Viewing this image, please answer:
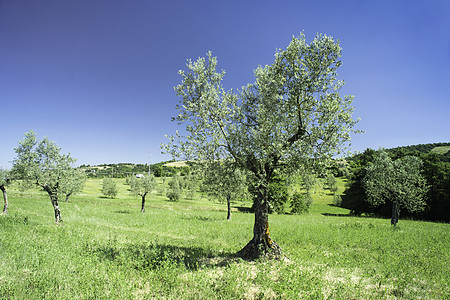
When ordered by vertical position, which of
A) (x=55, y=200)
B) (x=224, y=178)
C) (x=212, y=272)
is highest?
(x=224, y=178)

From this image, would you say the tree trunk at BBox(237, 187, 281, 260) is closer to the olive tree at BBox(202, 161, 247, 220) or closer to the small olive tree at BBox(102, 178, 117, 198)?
the olive tree at BBox(202, 161, 247, 220)

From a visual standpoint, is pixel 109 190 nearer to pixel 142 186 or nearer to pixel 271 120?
pixel 142 186

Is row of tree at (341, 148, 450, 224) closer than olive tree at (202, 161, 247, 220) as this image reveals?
No

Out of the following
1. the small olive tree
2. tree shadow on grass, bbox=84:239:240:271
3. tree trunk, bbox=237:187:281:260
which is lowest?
the small olive tree

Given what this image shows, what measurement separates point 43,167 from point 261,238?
25119 mm

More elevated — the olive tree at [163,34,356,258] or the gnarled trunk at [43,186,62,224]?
the olive tree at [163,34,356,258]

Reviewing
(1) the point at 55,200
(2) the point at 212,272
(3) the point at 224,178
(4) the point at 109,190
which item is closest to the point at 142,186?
(1) the point at 55,200

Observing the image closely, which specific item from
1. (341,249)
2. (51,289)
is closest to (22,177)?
(51,289)

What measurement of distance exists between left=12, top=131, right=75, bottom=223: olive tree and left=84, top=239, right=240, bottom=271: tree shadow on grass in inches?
555

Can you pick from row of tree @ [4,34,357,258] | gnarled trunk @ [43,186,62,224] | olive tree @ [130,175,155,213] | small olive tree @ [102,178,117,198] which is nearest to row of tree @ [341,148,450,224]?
row of tree @ [4,34,357,258]

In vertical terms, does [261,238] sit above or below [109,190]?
above

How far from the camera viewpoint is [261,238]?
1210 cm

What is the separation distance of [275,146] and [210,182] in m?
4.78

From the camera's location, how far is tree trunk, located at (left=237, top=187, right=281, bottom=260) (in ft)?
39.1
